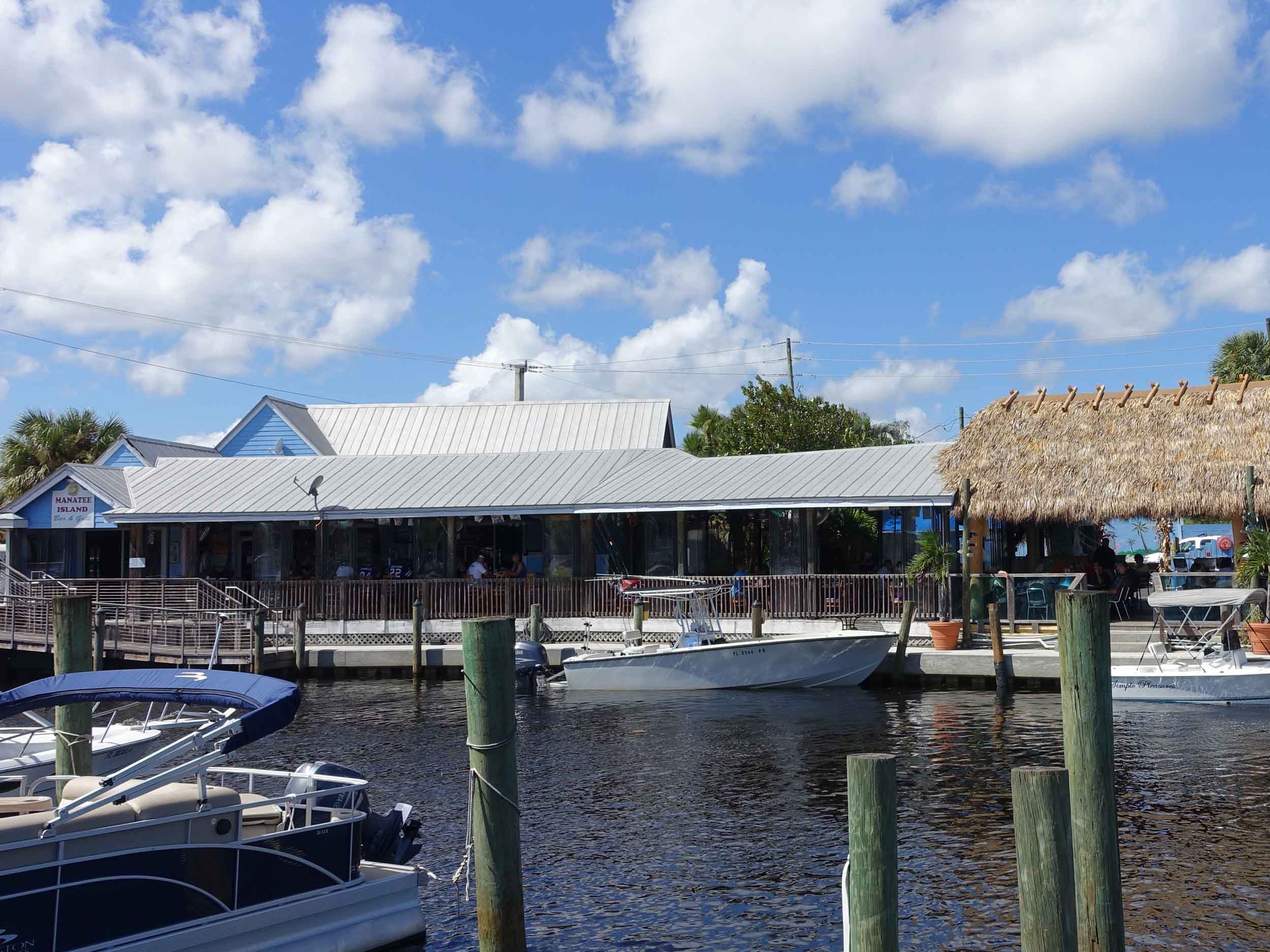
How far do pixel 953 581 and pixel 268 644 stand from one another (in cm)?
1539

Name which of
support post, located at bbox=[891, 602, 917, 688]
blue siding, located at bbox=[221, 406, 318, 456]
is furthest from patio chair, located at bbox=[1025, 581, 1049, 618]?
blue siding, located at bbox=[221, 406, 318, 456]

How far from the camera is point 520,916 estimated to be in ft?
29.1

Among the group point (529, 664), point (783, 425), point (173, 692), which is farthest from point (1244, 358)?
point (173, 692)

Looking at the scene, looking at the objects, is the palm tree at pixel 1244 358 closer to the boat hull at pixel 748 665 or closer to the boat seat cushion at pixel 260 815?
the boat hull at pixel 748 665

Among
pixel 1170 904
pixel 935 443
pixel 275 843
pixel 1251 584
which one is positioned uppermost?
pixel 935 443

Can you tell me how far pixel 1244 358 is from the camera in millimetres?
41375

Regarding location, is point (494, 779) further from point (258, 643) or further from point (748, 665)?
point (258, 643)

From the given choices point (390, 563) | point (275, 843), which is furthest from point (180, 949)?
point (390, 563)

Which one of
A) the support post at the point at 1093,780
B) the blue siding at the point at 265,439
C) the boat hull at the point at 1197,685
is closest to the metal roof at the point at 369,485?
the blue siding at the point at 265,439

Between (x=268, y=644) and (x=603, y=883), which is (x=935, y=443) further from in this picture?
(x=603, y=883)

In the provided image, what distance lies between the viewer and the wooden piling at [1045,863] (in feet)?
22.6

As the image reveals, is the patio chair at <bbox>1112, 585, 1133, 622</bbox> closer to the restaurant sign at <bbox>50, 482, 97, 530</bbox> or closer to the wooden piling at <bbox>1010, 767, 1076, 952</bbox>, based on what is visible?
the wooden piling at <bbox>1010, 767, 1076, 952</bbox>

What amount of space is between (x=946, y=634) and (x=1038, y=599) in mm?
2465

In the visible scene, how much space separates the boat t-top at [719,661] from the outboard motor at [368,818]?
42.0 feet
